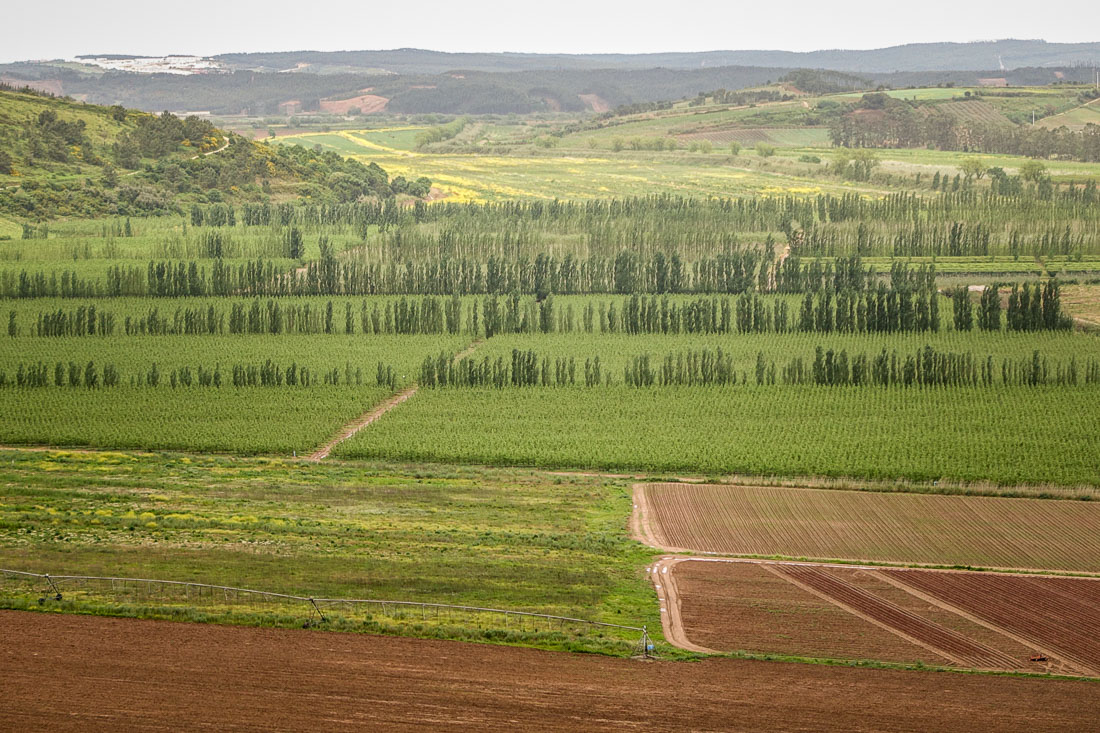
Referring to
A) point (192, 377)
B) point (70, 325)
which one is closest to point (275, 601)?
point (192, 377)

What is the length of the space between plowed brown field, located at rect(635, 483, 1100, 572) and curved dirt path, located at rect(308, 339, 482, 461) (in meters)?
15.6

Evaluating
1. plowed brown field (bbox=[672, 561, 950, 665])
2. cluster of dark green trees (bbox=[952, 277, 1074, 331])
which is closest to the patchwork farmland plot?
plowed brown field (bbox=[672, 561, 950, 665])

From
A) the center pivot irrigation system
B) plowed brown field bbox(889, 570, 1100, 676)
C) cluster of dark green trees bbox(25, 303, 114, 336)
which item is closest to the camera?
plowed brown field bbox(889, 570, 1100, 676)

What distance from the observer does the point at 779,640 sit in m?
41.2

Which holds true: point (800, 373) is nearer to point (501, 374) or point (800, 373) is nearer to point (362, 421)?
point (501, 374)

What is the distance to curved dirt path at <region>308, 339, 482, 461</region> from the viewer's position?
6481 cm

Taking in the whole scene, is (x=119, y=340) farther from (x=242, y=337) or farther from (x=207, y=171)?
(x=207, y=171)

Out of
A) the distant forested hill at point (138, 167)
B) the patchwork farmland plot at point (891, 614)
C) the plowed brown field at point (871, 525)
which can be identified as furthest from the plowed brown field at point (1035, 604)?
the distant forested hill at point (138, 167)

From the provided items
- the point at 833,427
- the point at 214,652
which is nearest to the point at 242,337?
the point at 833,427

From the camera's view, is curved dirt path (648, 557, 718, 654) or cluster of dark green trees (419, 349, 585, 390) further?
cluster of dark green trees (419, 349, 585, 390)

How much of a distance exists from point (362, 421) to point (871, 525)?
2782 centimetres

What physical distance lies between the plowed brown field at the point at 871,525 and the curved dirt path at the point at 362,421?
616 inches

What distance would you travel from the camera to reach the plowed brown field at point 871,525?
50.0 meters

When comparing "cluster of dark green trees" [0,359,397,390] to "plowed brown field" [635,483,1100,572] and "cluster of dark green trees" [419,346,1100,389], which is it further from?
"plowed brown field" [635,483,1100,572]
